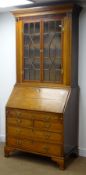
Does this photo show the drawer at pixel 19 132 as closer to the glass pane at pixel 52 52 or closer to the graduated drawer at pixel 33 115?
the graduated drawer at pixel 33 115

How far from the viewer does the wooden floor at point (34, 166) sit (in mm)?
3682

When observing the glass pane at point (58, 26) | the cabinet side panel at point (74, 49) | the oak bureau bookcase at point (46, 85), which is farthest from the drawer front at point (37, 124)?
the glass pane at point (58, 26)

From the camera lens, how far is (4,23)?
184 inches

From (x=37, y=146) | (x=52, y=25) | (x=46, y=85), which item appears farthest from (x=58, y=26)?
(x=37, y=146)

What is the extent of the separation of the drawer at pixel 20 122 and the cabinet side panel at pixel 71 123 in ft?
1.73

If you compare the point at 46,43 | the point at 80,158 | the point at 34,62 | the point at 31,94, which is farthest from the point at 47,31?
the point at 80,158

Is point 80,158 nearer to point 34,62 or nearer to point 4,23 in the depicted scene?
point 34,62

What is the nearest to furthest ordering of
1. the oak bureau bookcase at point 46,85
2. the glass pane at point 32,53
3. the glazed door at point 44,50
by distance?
the oak bureau bookcase at point 46,85
the glazed door at point 44,50
the glass pane at point 32,53

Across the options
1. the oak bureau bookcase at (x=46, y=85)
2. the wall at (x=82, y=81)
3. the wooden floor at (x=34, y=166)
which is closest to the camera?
the wooden floor at (x=34, y=166)

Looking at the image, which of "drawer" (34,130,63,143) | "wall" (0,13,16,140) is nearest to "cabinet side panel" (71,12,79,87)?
"drawer" (34,130,63,143)

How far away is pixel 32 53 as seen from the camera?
4.23 m

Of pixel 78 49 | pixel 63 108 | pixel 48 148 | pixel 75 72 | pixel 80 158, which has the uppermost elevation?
pixel 78 49

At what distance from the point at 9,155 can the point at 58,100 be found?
1205 mm

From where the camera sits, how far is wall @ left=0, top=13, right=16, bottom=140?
15.2ft
